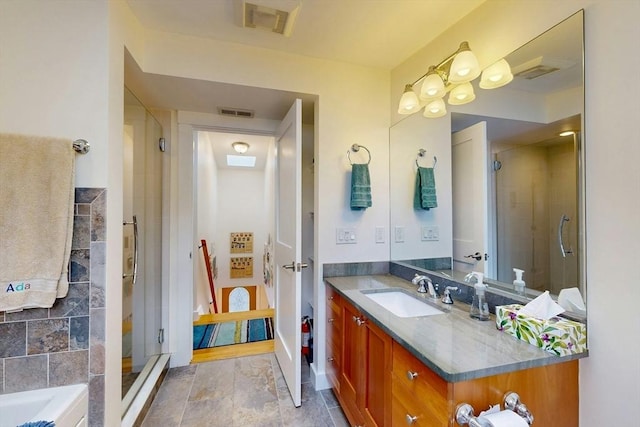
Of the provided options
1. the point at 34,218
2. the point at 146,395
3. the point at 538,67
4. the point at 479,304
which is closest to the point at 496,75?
the point at 538,67

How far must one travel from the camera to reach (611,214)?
2.92ft

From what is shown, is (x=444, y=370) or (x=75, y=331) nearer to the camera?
(x=444, y=370)

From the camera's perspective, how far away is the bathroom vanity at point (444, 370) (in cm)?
82

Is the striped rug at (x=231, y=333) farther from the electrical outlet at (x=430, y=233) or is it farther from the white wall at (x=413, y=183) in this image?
the electrical outlet at (x=430, y=233)

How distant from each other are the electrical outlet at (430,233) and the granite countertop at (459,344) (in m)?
0.51

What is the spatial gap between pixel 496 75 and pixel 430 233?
3.19 feet

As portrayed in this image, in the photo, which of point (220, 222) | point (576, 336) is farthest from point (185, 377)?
point (220, 222)

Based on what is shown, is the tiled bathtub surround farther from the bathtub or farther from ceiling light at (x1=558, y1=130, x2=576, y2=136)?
ceiling light at (x1=558, y1=130, x2=576, y2=136)

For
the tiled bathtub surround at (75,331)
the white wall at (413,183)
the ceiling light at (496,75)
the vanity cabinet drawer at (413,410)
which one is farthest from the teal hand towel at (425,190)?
the tiled bathtub surround at (75,331)

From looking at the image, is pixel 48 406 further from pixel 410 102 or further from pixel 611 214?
pixel 410 102

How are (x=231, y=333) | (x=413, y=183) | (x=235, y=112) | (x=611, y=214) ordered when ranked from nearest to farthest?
(x=611, y=214)
(x=413, y=183)
(x=235, y=112)
(x=231, y=333)

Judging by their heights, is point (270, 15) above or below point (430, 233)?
above

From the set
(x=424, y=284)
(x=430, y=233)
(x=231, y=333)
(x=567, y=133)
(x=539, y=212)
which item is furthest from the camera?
(x=231, y=333)

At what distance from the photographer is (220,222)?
18.1ft
